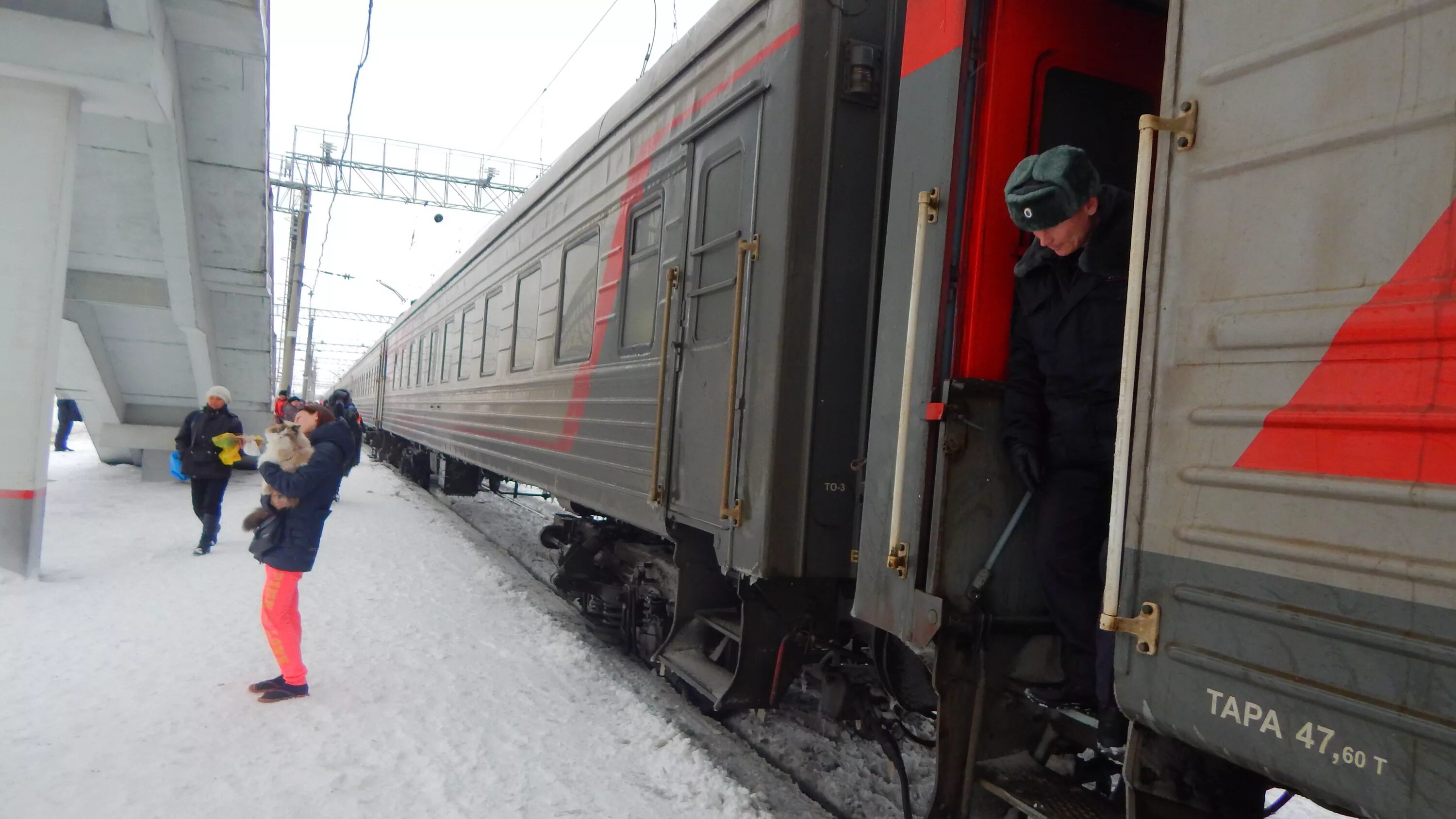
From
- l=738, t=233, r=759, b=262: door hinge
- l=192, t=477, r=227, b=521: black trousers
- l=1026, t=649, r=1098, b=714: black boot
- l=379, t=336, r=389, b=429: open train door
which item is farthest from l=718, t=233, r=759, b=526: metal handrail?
l=379, t=336, r=389, b=429: open train door

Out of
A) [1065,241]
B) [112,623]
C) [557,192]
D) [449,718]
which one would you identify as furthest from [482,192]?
[1065,241]

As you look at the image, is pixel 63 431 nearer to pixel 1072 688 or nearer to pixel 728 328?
pixel 728 328

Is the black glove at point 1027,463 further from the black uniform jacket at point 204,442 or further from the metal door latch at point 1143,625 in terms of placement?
the black uniform jacket at point 204,442

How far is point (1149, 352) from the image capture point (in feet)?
6.45

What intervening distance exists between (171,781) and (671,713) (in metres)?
2.21

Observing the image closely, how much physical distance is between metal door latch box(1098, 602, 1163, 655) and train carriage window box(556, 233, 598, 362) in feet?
13.4

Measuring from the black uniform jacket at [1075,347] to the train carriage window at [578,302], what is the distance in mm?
3461

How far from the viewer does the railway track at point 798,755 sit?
3730 millimetres

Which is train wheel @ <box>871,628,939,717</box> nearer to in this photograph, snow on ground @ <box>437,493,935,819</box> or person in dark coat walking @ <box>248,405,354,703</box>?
snow on ground @ <box>437,493,935,819</box>

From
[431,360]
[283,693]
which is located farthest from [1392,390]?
[431,360]

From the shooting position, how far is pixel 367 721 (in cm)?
425

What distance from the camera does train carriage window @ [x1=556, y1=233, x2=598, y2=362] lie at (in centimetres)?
568

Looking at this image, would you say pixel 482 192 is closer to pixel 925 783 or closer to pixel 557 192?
pixel 557 192

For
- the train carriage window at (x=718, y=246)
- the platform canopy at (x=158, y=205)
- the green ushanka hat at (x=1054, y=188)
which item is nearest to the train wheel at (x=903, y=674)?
the train carriage window at (x=718, y=246)
